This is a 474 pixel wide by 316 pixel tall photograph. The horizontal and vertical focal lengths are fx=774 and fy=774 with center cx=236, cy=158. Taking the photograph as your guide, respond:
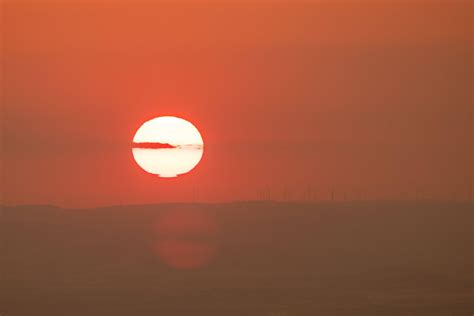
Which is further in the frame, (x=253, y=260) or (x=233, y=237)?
(x=233, y=237)

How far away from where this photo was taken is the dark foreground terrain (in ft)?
243

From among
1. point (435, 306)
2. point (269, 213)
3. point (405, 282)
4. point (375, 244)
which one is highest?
point (269, 213)

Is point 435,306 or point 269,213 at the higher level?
point 269,213

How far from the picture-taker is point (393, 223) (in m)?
113

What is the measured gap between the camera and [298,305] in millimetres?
75312

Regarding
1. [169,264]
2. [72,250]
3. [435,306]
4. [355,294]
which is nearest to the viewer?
[435,306]

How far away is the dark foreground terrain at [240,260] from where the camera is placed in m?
74.2

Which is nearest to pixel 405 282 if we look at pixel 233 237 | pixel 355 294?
pixel 355 294

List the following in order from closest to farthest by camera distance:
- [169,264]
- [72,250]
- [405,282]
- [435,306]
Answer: [435,306] → [405,282] → [169,264] → [72,250]

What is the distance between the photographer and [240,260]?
9838cm

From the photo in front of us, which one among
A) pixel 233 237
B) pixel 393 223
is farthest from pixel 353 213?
pixel 233 237

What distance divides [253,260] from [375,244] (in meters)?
21.8

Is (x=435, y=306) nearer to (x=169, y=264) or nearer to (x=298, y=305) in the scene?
(x=298, y=305)

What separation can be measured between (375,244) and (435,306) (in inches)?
1510
